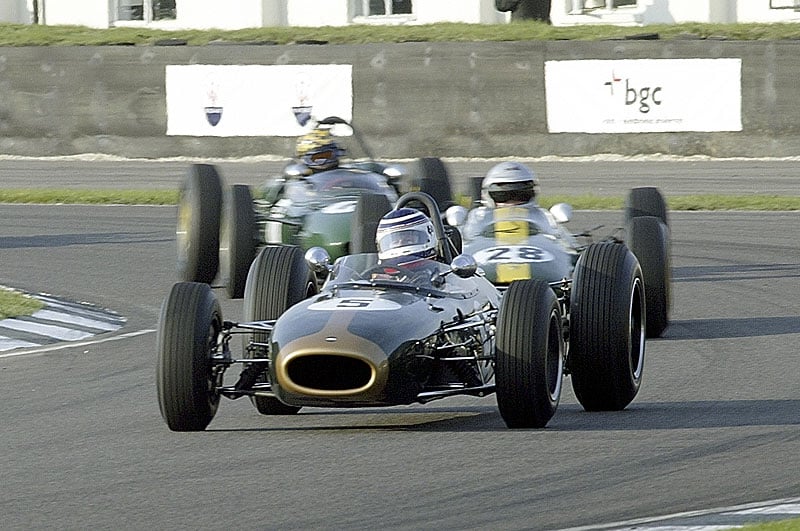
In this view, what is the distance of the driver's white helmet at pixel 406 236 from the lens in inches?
358

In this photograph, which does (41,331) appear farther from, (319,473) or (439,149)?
(439,149)

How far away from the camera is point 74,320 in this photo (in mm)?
13062

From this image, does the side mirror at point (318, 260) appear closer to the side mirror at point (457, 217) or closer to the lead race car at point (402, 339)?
the lead race car at point (402, 339)

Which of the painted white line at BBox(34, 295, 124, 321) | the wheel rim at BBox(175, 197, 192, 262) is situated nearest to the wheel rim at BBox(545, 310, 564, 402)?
the painted white line at BBox(34, 295, 124, 321)

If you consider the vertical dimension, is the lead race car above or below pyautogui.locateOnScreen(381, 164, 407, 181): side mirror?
below

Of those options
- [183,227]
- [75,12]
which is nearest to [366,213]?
[183,227]

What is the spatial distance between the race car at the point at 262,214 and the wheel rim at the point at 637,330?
14.9 feet

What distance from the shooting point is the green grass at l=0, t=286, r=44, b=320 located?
13117mm

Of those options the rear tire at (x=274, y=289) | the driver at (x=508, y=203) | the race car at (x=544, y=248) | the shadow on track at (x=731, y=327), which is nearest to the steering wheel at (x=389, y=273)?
Answer: the rear tire at (x=274, y=289)

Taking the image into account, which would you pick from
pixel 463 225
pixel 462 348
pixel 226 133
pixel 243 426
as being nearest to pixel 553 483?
pixel 462 348

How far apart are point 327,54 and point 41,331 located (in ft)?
52.9

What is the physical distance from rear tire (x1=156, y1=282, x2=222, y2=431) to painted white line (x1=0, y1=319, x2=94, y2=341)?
4.19 metres

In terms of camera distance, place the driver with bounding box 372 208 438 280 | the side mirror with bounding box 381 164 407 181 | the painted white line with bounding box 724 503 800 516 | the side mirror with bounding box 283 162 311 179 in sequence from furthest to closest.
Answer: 1. the side mirror with bounding box 381 164 407 181
2. the side mirror with bounding box 283 162 311 179
3. the driver with bounding box 372 208 438 280
4. the painted white line with bounding box 724 503 800 516

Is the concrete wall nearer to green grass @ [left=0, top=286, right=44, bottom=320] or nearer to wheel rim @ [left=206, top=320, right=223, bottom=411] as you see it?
green grass @ [left=0, top=286, right=44, bottom=320]
